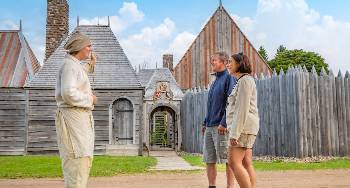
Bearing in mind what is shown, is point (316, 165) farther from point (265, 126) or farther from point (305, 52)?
point (305, 52)

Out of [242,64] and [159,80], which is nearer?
[242,64]

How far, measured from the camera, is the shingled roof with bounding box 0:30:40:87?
20500 millimetres

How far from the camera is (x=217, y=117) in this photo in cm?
663

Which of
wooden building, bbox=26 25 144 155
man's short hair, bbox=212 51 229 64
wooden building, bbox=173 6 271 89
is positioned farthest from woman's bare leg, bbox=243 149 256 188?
wooden building, bbox=173 6 271 89

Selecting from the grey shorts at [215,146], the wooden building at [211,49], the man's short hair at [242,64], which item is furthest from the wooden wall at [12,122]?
the man's short hair at [242,64]

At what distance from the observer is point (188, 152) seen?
67.1ft

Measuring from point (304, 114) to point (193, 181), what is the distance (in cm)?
560

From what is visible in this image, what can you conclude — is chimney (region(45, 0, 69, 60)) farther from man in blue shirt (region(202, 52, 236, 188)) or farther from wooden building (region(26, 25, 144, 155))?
man in blue shirt (region(202, 52, 236, 188))

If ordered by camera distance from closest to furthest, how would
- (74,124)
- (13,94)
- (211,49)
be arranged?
(74,124) < (13,94) < (211,49)

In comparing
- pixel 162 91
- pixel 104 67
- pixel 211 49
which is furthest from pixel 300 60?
pixel 104 67

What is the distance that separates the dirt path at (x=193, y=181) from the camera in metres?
8.38

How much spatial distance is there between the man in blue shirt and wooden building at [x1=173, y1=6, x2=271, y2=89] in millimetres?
19145

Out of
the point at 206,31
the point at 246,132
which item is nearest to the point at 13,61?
the point at 206,31

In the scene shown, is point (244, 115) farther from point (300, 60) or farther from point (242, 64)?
point (300, 60)
